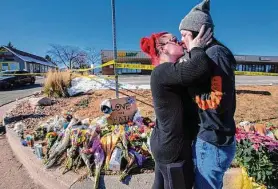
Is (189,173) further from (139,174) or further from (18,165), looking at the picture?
(18,165)

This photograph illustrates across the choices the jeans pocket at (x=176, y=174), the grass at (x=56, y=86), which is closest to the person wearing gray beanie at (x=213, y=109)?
the jeans pocket at (x=176, y=174)

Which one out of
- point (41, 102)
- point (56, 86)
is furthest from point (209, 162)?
point (56, 86)

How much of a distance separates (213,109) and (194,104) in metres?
0.13

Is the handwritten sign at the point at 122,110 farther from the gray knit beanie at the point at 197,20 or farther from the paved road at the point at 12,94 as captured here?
the paved road at the point at 12,94

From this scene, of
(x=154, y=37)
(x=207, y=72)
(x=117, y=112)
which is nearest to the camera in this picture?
(x=207, y=72)

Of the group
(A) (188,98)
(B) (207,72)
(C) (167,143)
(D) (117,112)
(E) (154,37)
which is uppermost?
(E) (154,37)

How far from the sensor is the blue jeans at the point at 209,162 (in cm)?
153

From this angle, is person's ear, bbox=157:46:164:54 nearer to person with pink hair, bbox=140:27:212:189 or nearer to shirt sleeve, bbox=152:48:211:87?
person with pink hair, bbox=140:27:212:189

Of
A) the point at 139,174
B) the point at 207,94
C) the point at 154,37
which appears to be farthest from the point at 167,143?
the point at 139,174

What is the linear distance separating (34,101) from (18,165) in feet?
14.1

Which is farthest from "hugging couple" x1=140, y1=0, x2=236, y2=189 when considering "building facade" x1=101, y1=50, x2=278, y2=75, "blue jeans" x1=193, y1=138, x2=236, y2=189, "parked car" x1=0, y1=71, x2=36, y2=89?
"building facade" x1=101, y1=50, x2=278, y2=75

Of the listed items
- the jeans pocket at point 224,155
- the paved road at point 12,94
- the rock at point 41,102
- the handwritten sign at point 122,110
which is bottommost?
the paved road at point 12,94

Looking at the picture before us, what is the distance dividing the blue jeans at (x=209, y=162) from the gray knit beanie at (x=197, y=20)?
0.71 metres

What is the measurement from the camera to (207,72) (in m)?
1.37
